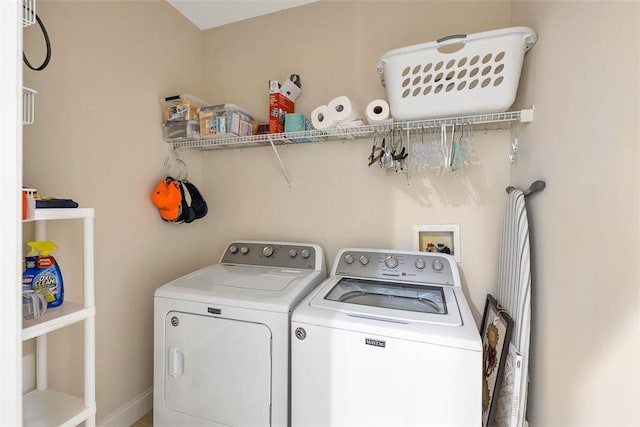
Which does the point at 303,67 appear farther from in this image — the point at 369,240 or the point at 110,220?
the point at 110,220

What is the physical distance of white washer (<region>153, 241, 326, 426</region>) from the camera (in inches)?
51.2

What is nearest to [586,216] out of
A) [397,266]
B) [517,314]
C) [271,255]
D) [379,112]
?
[517,314]

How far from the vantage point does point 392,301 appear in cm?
144

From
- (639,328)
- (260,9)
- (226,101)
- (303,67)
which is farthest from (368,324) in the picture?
(260,9)

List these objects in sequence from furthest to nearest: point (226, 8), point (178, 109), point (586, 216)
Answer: point (226, 8) → point (178, 109) → point (586, 216)

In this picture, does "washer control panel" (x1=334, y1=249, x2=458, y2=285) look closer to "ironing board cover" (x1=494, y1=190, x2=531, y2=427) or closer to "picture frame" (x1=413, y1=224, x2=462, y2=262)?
"picture frame" (x1=413, y1=224, x2=462, y2=262)

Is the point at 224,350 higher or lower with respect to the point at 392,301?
lower

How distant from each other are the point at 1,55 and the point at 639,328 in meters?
1.56

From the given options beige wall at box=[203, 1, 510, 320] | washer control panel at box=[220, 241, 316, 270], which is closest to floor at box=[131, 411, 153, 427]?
washer control panel at box=[220, 241, 316, 270]

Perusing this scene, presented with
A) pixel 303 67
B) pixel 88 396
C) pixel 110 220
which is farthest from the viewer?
pixel 303 67

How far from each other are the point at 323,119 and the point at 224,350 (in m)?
1.33

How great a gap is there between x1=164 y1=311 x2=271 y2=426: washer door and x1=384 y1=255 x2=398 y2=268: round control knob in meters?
0.78

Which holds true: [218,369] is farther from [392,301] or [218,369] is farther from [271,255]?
[392,301]

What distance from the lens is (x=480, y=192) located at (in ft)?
5.63
